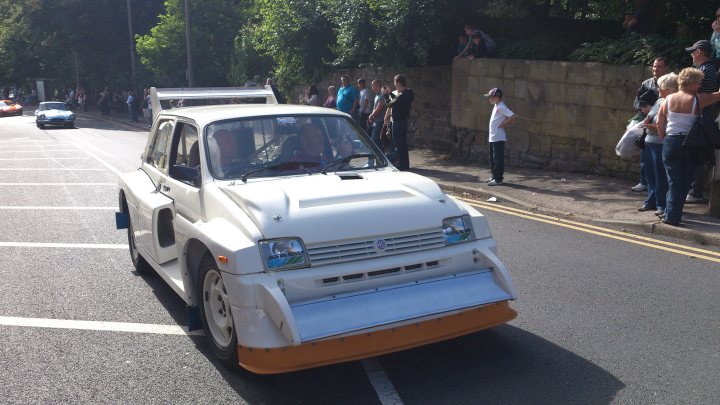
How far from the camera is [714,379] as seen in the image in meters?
4.47

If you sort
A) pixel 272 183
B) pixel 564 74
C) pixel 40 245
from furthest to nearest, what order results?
pixel 564 74 < pixel 40 245 < pixel 272 183

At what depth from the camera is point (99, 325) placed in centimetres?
582

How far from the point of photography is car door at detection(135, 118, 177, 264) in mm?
6035

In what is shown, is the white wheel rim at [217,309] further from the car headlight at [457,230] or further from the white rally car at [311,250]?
A: the car headlight at [457,230]

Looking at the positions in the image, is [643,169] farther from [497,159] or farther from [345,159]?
[345,159]

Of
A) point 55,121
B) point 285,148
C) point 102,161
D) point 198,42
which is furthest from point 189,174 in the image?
point 55,121

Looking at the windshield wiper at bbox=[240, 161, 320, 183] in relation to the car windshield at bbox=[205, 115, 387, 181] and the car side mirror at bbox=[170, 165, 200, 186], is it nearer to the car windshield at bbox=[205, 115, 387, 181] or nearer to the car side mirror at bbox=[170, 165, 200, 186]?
the car windshield at bbox=[205, 115, 387, 181]

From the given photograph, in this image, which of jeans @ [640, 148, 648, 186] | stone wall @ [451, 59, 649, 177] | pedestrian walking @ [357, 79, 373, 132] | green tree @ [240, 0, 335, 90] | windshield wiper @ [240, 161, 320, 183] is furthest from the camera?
green tree @ [240, 0, 335, 90]

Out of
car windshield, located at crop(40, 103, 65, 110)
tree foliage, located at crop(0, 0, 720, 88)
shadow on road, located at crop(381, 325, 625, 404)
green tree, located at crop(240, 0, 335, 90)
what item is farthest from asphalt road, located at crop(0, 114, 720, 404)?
car windshield, located at crop(40, 103, 65, 110)

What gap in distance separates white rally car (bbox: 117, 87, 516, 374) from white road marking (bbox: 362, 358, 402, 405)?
0.26m

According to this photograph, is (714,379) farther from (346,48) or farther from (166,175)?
(346,48)

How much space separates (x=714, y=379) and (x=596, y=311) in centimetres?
136

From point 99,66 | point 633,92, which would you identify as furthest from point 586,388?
point 99,66

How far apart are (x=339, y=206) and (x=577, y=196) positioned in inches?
270
